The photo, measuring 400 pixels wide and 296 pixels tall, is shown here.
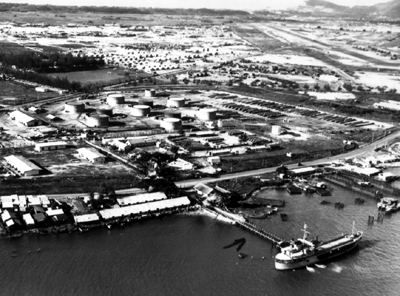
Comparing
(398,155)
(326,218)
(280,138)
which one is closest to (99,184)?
(326,218)

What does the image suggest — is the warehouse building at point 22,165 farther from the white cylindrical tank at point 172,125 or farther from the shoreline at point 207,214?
the white cylindrical tank at point 172,125

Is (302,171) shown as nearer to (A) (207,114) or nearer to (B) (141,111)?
(A) (207,114)

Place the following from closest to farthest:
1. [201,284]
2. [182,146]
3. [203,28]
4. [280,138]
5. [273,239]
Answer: [201,284] → [273,239] → [182,146] → [280,138] → [203,28]

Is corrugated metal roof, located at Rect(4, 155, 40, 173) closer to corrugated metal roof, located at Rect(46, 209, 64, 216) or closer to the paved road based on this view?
corrugated metal roof, located at Rect(46, 209, 64, 216)

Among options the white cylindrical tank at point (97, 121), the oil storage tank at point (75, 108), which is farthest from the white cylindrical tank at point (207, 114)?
the oil storage tank at point (75, 108)

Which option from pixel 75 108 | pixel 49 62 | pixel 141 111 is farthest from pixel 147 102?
pixel 49 62

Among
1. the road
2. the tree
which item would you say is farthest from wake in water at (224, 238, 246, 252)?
the tree

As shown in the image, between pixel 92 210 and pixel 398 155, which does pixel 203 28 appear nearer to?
pixel 398 155
